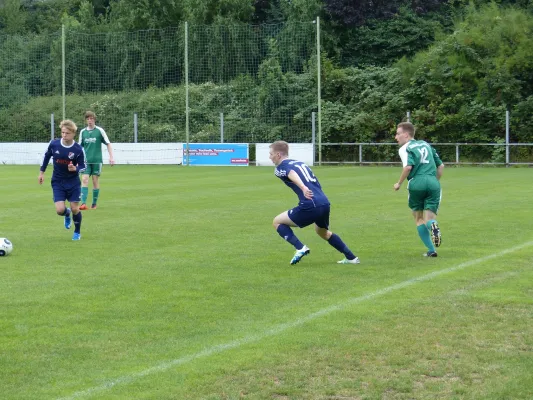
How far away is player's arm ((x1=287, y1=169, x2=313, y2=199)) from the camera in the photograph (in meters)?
10.9

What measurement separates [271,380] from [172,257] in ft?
19.5

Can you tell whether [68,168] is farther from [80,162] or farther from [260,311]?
[260,311]

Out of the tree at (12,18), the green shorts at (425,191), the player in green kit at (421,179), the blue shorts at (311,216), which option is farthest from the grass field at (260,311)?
the tree at (12,18)

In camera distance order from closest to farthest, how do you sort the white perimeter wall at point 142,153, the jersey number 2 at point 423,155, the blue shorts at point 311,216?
the blue shorts at point 311,216 < the jersey number 2 at point 423,155 < the white perimeter wall at point 142,153

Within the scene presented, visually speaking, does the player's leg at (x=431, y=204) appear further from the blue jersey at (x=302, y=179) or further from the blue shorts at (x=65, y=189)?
the blue shorts at (x=65, y=189)

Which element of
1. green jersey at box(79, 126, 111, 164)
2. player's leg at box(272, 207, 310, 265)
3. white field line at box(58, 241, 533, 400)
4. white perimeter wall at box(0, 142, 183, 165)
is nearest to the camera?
white field line at box(58, 241, 533, 400)

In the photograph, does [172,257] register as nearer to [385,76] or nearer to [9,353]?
[9,353]

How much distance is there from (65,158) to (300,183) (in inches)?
186

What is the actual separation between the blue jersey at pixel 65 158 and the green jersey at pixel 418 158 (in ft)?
16.2

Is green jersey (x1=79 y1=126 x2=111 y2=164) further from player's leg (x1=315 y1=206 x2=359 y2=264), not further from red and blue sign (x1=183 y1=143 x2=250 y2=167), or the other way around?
red and blue sign (x1=183 y1=143 x2=250 y2=167)

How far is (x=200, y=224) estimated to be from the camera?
52.6 ft

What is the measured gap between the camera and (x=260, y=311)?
845 cm

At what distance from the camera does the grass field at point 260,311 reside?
6.20 metres

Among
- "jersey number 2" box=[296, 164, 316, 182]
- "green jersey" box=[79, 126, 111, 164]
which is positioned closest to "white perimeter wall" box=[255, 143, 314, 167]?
"green jersey" box=[79, 126, 111, 164]
